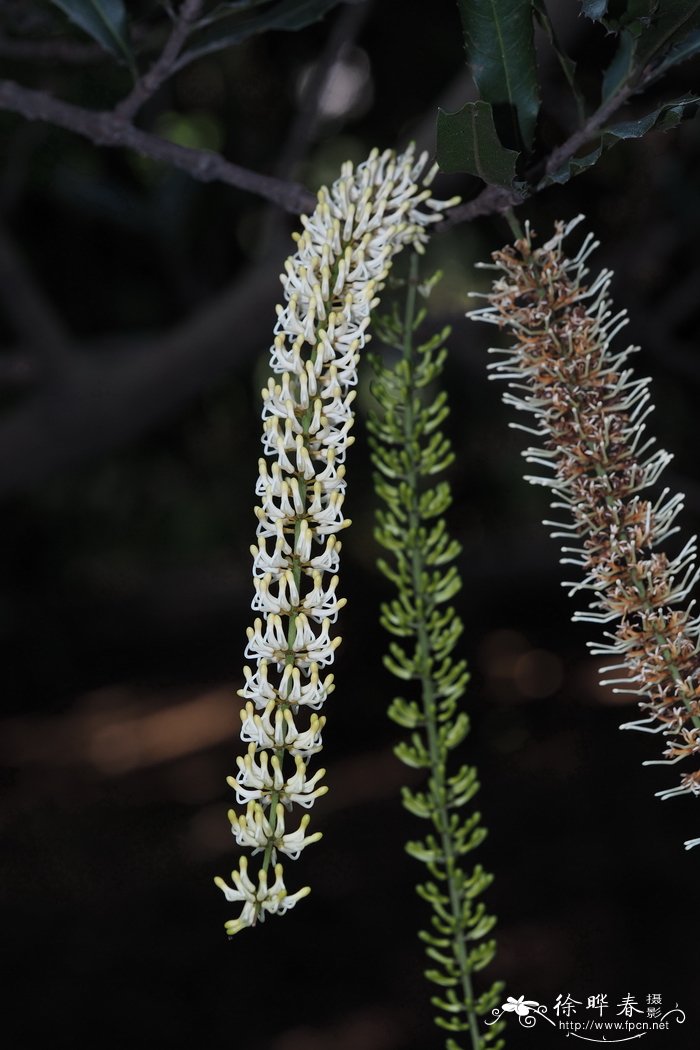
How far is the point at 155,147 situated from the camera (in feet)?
1.52

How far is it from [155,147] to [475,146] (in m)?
0.18

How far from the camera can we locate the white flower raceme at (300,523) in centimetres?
29

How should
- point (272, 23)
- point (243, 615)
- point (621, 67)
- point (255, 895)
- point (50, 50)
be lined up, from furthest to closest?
1. point (243, 615)
2. point (50, 50)
3. point (272, 23)
4. point (621, 67)
5. point (255, 895)

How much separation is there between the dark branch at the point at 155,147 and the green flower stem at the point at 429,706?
6cm

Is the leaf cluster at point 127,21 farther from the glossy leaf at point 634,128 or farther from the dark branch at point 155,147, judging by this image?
the glossy leaf at point 634,128

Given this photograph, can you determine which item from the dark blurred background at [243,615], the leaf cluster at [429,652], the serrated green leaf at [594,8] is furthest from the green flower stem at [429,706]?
the dark blurred background at [243,615]

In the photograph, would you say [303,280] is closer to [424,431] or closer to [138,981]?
[424,431]

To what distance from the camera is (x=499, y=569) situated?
7.39ft

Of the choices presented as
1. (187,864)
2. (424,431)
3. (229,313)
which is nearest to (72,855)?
(187,864)

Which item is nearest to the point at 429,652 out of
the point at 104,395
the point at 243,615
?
the point at 104,395

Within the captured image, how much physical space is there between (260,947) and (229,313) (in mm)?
1250

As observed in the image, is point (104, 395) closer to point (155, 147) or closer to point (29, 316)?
point (29, 316)

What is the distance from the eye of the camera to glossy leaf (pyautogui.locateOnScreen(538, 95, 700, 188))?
13.3 inches

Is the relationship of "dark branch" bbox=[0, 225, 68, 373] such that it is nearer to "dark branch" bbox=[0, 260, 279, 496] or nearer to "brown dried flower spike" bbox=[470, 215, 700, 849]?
"dark branch" bbox=[0, 260, 279, 496]
